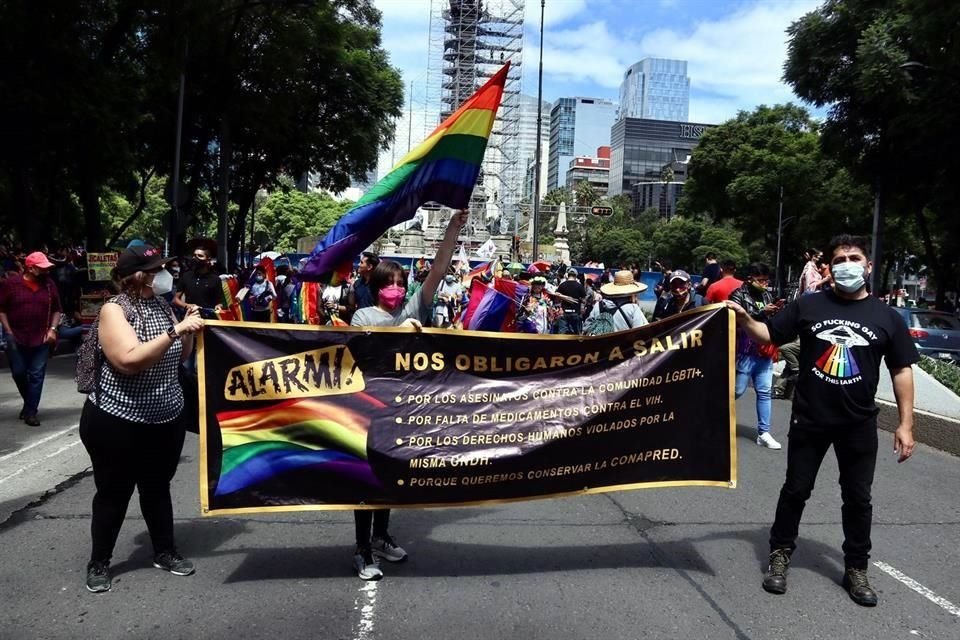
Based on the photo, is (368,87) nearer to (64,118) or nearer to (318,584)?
(64,118)

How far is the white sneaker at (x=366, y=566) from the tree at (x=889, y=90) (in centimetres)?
1406

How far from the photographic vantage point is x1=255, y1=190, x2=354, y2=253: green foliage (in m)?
85.4

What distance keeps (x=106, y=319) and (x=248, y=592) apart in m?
1.56

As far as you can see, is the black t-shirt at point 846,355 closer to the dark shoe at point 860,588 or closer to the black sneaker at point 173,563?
the dark shoe at point 860,588

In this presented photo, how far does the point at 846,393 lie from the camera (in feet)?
13.8

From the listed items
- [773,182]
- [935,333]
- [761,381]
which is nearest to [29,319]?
[761,381]

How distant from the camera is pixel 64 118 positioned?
Result: 15289 millimetres

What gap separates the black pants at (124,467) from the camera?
4.03 metres

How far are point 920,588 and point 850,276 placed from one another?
181cm

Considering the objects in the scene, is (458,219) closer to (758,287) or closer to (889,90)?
(758,287)

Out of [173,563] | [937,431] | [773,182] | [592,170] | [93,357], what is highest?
[592,170]

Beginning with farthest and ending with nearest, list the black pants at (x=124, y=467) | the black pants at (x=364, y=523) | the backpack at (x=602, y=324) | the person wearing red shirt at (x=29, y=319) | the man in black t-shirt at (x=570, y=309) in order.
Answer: the man in black t-shirt at (x=570, y=309)
the backpack at (x=602, y=324)
the person wearing red shirt at (x=29, y=319)
the black pants at (x=364, y=523)
the black pants at (x=124, y=467)

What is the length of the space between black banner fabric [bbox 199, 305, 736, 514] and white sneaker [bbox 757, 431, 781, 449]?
3.88 metres

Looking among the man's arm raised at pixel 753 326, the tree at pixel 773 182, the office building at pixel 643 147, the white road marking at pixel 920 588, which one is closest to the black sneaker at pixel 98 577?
the man's arm raised at pixel 753 326
